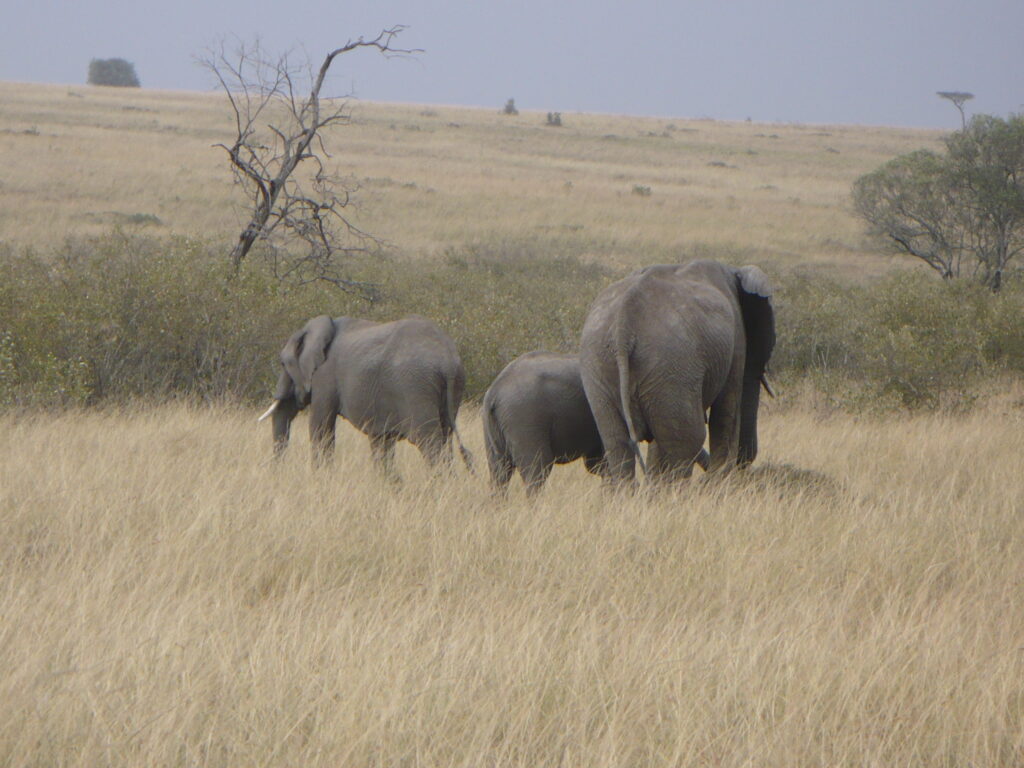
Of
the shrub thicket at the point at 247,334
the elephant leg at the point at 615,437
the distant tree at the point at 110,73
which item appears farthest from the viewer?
the distant tree at the point at 110,73

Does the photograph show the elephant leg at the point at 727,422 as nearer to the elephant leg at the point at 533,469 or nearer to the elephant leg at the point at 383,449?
the elephant leg at the point at 533,469

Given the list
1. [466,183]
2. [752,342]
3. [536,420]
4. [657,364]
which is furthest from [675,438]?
[466,183]

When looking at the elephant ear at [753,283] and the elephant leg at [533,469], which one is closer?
the elephant leg at [533,469]

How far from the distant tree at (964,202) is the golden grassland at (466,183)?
5.15 ft

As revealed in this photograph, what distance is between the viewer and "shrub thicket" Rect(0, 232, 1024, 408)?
444 inches

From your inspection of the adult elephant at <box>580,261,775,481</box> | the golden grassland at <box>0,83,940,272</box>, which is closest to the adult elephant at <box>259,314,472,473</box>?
the adult elephant at <box>580,261,775,481</box>

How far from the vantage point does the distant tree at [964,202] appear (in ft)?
89.5

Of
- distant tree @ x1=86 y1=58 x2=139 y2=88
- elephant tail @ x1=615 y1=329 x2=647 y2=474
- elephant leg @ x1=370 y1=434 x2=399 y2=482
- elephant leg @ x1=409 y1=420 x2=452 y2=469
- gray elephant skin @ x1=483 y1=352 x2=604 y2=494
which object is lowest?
elephant leg @ x1=370 y1=434 x2=399 y2=482

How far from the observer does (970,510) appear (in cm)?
695

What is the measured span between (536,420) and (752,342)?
190 cm

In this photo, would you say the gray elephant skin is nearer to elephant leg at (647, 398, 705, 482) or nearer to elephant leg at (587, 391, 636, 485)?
elephant leg at (587, 391, 636, 485)

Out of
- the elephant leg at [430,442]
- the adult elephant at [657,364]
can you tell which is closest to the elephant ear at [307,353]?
the elephant leg at [430,442]

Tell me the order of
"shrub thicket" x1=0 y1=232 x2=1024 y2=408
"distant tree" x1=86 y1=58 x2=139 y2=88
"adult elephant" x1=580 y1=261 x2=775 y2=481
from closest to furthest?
"adult elephant" x1=580 y1=261 x2=775 y2=481, "shrub thicket" x1=0 y1=232 x2=1024 y2=408, "distant tree" x1=86 y1=58 x2=139 y2=88

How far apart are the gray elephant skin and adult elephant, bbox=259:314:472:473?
0.27 metres
